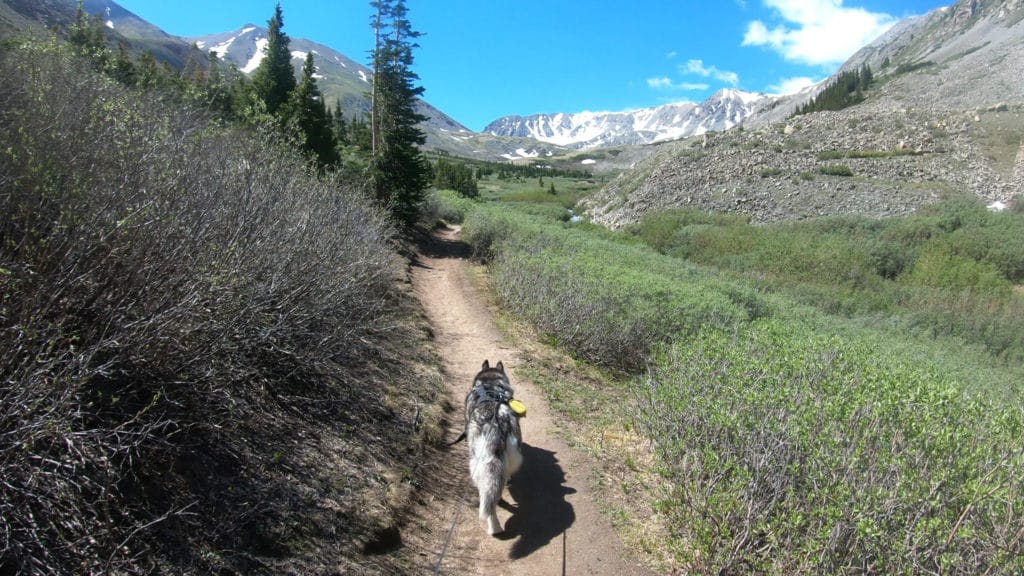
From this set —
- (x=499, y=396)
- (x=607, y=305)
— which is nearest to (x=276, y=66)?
(x=607, y=305)

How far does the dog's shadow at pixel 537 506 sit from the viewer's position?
4.04 metres

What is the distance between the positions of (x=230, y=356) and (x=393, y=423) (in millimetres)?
A: 2033

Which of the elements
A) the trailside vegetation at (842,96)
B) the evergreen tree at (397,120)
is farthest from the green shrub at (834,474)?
the trailside vegetation at (842,96)

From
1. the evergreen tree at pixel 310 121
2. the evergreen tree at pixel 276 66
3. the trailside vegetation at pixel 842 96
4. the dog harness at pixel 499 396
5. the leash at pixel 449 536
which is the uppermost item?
the trailside vegetation at pixel 842 96

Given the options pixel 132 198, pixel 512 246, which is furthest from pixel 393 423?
pixel 512 246

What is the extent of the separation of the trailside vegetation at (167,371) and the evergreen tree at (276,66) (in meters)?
20.4

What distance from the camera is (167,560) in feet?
8.32

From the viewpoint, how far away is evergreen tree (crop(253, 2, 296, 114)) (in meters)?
24.0

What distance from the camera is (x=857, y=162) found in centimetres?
2855

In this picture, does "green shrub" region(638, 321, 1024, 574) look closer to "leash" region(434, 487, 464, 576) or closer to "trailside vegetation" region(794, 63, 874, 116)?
"leash" region(434, 487, 464, 576)

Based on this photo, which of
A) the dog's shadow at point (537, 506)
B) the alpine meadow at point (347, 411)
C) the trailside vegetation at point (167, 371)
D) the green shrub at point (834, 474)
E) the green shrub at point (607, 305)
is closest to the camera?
the trailside vegetation at point (167, 371)

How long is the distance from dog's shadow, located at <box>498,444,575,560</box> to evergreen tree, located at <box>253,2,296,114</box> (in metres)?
23.9

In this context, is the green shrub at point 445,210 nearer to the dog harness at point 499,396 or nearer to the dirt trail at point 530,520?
the dirt trail at point 530,520

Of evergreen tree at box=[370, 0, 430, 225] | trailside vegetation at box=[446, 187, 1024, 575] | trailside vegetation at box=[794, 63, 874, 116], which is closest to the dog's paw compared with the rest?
trailside vegetation at box=[446, 187, 1024, 575]
